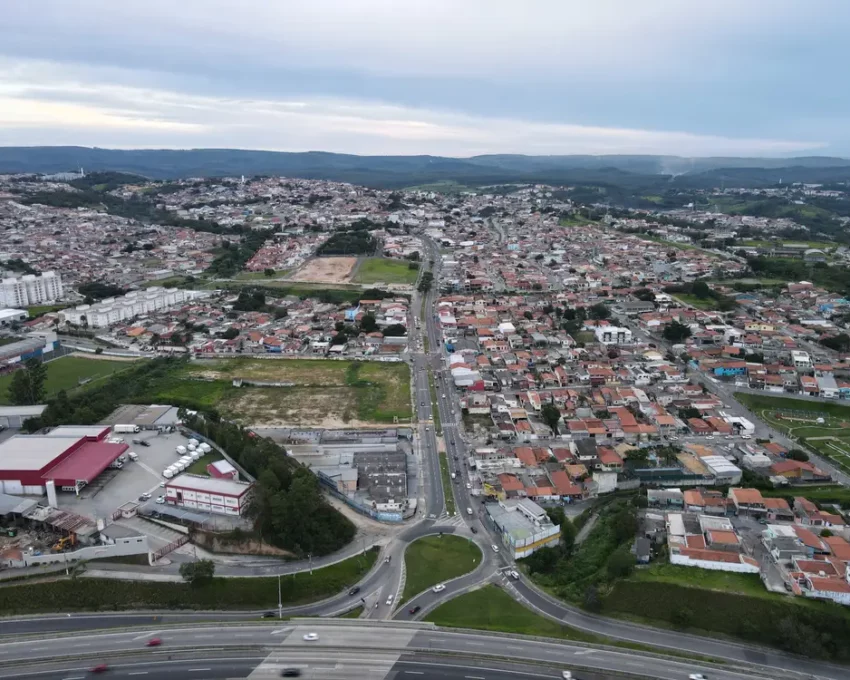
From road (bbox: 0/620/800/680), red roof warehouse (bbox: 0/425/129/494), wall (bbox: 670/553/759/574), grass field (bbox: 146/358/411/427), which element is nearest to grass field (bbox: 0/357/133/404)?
grass field (bbox: 146/358/411/427)

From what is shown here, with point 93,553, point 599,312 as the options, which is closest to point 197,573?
point 93,553

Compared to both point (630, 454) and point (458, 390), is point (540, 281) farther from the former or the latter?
point (630, 454)

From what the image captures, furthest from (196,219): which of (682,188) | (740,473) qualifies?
(682,188)

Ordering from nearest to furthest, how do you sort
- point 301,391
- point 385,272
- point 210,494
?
point 210,494, point 301,391, point 385,272

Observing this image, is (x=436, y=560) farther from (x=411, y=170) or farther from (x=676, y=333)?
(x=411, y=170)

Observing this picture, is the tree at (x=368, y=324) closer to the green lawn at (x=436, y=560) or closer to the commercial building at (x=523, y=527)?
the commercial building at (x=523, y=527)

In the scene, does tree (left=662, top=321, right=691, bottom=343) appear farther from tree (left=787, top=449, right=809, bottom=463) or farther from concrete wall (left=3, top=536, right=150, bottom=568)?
concrete wall (left=3, top=536, right=150, bottom=568)

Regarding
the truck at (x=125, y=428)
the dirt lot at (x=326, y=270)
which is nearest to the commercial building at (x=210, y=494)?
the truck at (x=125, y=428)
